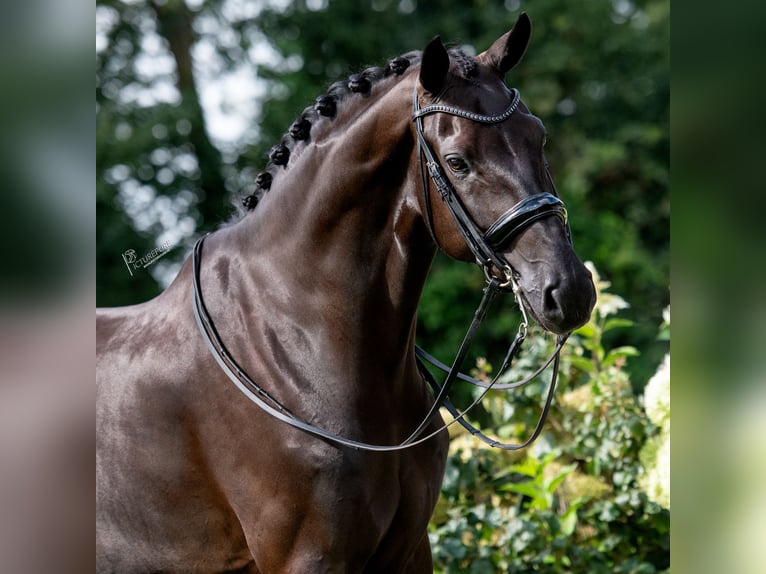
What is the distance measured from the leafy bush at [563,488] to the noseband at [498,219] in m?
2.06

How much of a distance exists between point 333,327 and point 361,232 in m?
0.25

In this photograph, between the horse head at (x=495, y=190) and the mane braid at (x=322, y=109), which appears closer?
the horse head at (x=495, y=190)

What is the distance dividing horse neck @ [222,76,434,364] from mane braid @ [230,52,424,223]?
1.9 inches

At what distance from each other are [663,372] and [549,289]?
8.19ft

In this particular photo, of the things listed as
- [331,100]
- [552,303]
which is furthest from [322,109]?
[552,303]

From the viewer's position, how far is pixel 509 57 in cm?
223

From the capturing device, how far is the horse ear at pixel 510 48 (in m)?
2.21

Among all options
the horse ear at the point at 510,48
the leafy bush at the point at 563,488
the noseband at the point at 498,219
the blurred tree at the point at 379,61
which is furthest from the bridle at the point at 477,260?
the blurred tree at the point at 379,61

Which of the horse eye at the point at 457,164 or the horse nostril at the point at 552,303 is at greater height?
the horse eye at the point at 457,164

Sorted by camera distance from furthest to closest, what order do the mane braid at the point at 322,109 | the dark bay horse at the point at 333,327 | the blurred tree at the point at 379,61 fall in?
the blurred tree at the point at 379,61
the mane braid at the point at 322,109
the dark bay horse at the point at 333,327

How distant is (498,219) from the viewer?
196cm

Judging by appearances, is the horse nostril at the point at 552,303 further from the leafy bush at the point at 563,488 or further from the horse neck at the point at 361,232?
the leafy bush at the point at 563,488

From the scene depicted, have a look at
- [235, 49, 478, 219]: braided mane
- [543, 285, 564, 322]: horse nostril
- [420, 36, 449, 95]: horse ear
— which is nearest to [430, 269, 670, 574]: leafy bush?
[235, 49, 478, 219]: braided mane

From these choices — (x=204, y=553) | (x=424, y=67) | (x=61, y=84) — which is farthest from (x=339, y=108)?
(x=61, y=84)
